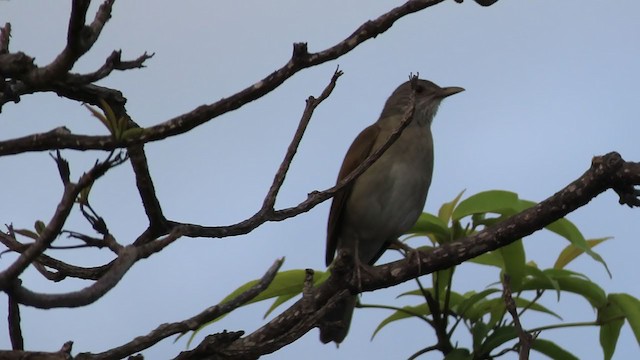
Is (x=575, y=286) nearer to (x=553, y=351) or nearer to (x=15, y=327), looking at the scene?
(x=553, y=351)

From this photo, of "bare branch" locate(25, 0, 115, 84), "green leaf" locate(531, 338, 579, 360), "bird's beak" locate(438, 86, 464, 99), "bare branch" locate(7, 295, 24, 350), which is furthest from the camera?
"bird's beak" locate(438, 86, 464, 99)

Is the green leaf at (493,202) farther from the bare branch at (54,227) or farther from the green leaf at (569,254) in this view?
the bare branch at (54,227)

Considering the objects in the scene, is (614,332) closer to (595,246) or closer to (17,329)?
(595,246)

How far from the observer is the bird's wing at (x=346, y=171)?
6566 millimetres

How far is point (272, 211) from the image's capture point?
3.29 metres

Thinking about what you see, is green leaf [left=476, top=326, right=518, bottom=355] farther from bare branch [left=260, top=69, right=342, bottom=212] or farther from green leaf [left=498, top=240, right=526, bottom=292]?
bare branch [left=260, top=69, right=342, bottom=212]

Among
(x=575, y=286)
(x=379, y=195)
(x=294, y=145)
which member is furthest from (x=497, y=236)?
(x=379, y=195)

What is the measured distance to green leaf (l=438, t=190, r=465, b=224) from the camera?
5018 millimetres

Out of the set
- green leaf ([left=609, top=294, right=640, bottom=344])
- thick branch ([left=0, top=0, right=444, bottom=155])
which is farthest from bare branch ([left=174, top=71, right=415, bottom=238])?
green leaf ([left=609, top=294, right=640, bottom=344])

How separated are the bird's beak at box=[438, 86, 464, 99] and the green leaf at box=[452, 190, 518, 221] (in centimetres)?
271

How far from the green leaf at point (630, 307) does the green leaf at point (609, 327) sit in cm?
6

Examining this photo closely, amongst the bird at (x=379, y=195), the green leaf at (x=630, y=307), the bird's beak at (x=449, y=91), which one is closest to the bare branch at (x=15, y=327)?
the green leaf at (x=630, y=307)

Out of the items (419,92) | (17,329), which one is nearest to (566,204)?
(17,329)

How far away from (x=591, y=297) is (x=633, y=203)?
1.03 metres
